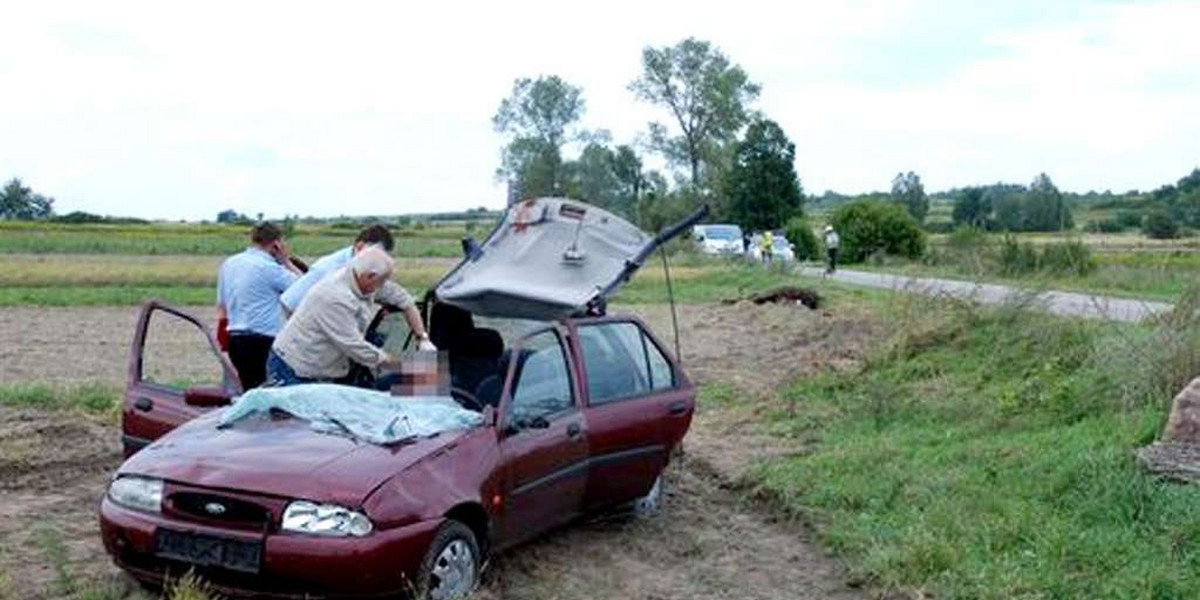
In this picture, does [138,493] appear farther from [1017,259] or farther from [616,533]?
[1017,259]

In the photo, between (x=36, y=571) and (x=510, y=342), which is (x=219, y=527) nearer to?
(x=36, y=571)

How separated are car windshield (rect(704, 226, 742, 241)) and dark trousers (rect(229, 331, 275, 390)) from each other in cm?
4397

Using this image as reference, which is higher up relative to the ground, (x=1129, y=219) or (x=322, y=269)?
(x=322, y=269)

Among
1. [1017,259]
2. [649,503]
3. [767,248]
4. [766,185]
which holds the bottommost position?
[649,503]

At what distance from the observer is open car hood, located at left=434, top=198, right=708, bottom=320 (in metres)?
8.26

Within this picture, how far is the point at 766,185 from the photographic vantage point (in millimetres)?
66812

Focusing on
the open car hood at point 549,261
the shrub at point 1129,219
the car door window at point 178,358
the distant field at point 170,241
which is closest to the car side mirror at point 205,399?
the open car hood at point 549,261

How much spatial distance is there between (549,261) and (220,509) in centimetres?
353

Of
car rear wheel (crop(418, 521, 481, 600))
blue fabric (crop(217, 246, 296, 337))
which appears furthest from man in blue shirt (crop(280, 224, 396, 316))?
car rear wheel (crop(418, 521, 481, 600))

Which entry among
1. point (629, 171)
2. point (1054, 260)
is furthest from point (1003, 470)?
point (629, 171)

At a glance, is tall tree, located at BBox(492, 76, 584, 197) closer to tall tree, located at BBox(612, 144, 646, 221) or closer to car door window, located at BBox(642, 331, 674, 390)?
tall tree, located at BBox(612, 144, 646, 221)

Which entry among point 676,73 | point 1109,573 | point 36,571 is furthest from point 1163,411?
point 676,73

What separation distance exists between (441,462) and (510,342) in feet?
5.73

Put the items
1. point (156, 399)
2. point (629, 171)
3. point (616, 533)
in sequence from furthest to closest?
1. point (629, 171)
2. point (616, 533)
3. point (156, 399)
